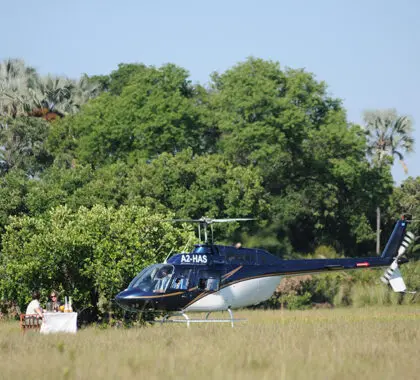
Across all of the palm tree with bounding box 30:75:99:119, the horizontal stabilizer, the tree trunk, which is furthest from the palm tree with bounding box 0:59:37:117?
the horizontal stabilizer

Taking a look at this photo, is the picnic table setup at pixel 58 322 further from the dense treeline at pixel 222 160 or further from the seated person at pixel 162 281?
the dense treeline at pixel 222 160

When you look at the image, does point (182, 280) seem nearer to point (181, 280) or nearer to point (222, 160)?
point (181, 280)

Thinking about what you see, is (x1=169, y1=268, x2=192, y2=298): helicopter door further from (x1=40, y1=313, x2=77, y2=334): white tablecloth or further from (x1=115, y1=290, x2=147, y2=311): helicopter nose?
(x1=40, y1=313, x2=77, y2=334): white tablecloth

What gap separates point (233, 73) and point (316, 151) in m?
8.09

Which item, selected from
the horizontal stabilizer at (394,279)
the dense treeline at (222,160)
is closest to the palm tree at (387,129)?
the dense treeline at (222,160)

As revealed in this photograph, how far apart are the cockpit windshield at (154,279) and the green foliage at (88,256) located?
3436mm

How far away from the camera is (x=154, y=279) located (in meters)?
27.9

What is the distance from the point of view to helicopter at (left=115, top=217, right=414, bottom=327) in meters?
27.8

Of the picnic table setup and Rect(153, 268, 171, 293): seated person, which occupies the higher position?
Rect(153, 268, 171, 293): seated person

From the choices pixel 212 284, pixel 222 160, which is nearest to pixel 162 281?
pixel 212 284

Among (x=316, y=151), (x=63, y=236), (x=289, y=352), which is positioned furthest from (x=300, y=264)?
(x=316, y=151)

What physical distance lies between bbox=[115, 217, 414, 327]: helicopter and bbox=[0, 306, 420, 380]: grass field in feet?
12.2

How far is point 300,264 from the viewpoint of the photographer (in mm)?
30266

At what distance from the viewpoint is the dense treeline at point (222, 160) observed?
184ft
